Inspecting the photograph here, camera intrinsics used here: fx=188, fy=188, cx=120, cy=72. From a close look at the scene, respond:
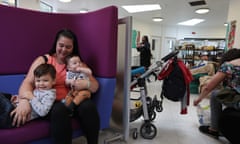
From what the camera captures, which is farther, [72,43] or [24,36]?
[24,36]

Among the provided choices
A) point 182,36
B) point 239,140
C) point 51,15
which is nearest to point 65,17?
point 51,15

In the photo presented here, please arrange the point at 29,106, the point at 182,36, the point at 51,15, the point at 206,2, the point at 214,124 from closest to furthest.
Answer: the point at 29,106 < the point at 51,15 < the point at 214,124 < the point at 206,2 < the point at 182,36

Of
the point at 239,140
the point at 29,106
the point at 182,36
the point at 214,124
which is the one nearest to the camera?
the point at 29,106

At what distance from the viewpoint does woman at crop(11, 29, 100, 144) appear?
4.07 ft

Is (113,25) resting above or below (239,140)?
above

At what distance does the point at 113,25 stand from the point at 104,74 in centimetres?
42

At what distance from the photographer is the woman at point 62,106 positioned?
1242mm

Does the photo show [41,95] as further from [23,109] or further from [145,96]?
[145,96]

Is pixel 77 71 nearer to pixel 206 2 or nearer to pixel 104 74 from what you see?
pixel 104 74

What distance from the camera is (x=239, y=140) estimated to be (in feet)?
5.51

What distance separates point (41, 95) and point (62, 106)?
17cm

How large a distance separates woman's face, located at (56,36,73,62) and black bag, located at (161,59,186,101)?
1057 mm

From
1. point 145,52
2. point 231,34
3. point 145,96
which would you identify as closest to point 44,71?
point 145,96

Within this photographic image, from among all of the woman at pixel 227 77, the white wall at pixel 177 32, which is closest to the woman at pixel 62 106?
the woman at pixel 227 77
